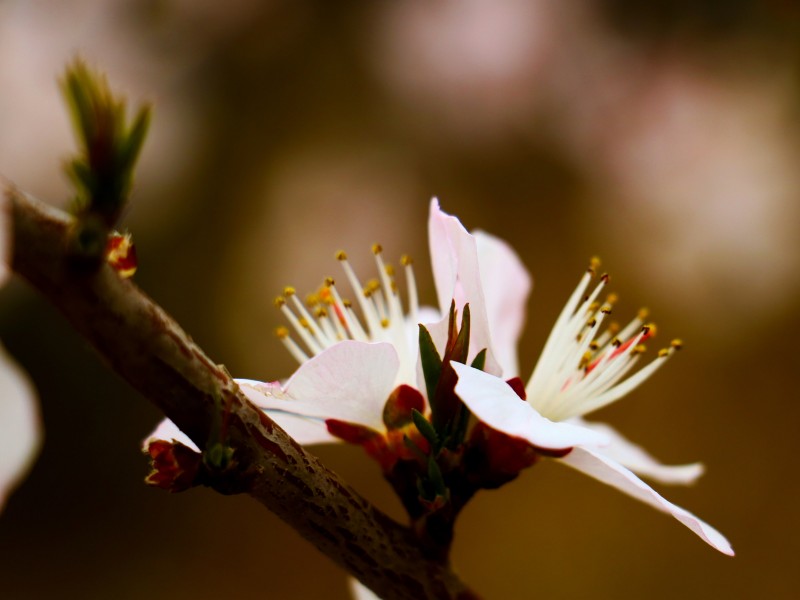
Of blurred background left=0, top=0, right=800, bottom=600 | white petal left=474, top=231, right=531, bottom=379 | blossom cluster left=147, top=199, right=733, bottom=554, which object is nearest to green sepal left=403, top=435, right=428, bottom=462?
blossom cluster left=147, top=199, right=733, bottom=554

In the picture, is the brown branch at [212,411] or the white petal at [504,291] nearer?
the brown branch at [212,411]

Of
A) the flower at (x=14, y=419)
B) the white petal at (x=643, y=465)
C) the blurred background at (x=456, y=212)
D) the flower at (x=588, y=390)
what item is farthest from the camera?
the blurred background at (x=456, y=212)

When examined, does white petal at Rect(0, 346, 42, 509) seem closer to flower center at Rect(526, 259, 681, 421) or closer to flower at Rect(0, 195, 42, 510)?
flower at Rect(0, 195, 42, 510)

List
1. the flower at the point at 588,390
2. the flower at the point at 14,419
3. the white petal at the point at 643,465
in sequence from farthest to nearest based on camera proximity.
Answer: the white petal at the point at 643,465
the flower at the point at 588,390
the flower at the point at 14,419

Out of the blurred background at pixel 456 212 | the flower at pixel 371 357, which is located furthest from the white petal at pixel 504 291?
the blurred background at pixel 456 212

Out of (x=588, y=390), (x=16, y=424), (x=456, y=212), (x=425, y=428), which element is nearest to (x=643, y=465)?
(x=588, y=390)

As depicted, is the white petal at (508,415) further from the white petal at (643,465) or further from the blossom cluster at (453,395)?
the white petal at (643,465)
